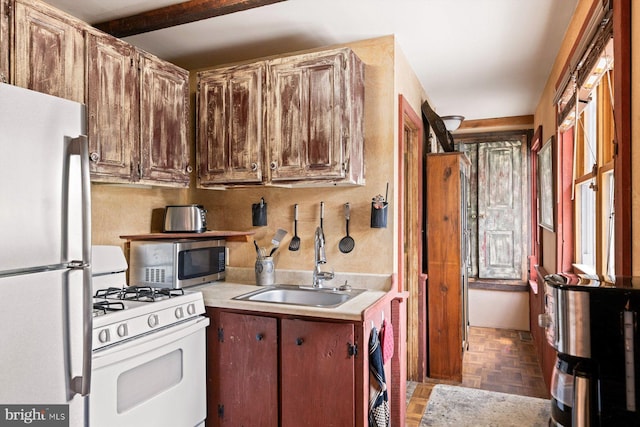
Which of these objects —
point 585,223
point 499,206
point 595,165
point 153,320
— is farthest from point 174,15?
point 499,206

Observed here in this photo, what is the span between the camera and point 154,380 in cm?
190

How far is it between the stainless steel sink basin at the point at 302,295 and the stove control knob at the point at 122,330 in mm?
645

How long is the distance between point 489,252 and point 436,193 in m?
2.12

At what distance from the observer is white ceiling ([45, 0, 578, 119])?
2201mm

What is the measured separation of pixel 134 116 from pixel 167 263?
33.8 inches

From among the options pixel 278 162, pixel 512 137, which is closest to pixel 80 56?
pixel 278 162

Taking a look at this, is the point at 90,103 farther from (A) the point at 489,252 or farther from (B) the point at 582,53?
(A) the point at 489,252

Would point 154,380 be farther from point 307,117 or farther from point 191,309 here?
point 307,117

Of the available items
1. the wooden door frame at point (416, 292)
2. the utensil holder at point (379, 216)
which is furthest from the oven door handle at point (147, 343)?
the wooden door frame at point (416, 292)

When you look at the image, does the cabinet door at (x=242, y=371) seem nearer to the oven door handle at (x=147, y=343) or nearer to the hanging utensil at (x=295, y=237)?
the oven door handle at (x=147, y=343)

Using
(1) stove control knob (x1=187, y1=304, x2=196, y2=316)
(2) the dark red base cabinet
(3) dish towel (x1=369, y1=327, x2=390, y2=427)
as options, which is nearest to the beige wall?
(2) the dark red base cabinet

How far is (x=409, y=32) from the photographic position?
8.16 ft

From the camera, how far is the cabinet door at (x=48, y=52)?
170 centimetres

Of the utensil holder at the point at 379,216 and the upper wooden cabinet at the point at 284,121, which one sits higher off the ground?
the upper wooden cabinet at the point at 284,121
